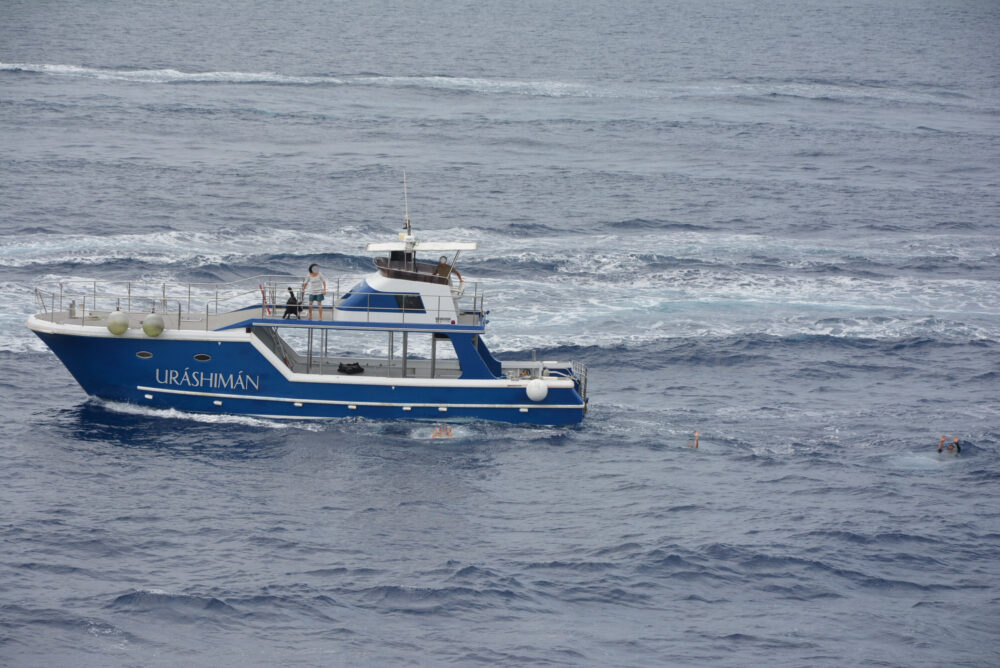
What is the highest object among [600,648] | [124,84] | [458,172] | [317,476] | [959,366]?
[124,84]

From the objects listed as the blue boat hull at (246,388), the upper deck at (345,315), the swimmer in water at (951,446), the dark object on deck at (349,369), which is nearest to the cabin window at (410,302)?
the upper deck at (345,315)

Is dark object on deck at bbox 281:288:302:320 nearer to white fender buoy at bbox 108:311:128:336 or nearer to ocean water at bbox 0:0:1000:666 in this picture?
ocean water at bbox 0:0:1000:666

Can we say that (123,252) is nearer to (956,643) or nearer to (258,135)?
(258,135)

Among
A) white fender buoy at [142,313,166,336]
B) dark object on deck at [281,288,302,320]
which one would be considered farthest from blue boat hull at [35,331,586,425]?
dark object on deck at [281,288,302,320]

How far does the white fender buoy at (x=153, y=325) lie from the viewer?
4456 cm

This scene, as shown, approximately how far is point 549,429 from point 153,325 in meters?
14.2

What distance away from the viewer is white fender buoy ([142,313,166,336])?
4456cm

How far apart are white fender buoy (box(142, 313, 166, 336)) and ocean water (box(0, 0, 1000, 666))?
334 cm

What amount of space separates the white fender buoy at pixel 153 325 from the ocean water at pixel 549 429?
11.0 feet

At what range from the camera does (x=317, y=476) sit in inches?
1655

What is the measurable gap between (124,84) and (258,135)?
25.8 meters

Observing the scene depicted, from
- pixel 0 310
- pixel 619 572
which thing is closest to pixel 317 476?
pixel 619 572

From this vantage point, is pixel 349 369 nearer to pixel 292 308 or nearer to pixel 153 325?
pixel 292 308

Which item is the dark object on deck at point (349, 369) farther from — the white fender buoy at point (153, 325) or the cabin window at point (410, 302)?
the white fender buoy at point (153, 325)
